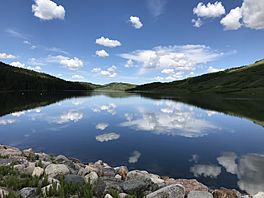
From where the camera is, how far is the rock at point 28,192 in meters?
10.5

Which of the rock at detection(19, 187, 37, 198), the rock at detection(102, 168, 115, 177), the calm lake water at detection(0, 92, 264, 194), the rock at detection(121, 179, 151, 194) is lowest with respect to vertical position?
the calm lake water at detection(0, 92, 264, 194)

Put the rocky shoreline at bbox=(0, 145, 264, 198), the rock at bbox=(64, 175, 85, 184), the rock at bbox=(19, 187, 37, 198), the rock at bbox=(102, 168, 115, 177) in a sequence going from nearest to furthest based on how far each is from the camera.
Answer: the rock at bbox=(19, 187, 37, 198) → the rocky shoreline at bbox=(0, 145, 264, 198) → the rock at bbox=(64, 175, 85, 184) → the rock at bbox=(102, 168, 115, 177)

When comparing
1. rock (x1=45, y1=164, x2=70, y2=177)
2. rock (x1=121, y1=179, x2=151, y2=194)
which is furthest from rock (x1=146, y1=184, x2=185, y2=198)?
rock (x1=45, y1=164, x2=70, y2=177)

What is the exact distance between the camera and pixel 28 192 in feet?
34.9

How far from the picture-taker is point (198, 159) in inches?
985

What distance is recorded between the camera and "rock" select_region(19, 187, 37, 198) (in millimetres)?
10465

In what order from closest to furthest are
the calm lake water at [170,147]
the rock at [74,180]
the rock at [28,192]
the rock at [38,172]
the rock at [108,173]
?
the rock at [28,192] < the rock at [74,180] < the rock at [38,172] < the rock at [108,173] < the calm lake water at [170,147]

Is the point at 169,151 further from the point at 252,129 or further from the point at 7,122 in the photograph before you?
the point at 7,122

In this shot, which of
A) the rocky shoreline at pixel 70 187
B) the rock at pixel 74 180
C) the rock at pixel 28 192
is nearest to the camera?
the rock at pixel 28 192

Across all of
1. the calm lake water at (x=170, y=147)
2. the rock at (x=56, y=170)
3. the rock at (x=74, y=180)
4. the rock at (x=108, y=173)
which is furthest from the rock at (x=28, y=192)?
Answer: the calm lake water at (x=170, y=147)

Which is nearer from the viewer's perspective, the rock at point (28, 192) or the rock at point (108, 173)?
the rock at point (28, 192)

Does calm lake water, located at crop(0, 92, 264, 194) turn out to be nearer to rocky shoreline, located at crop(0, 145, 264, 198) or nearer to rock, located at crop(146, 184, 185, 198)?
rocky shoreline, located at crop(0, 145, 264, 198)

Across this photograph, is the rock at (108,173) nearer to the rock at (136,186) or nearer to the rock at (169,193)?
the rock at (136,186)

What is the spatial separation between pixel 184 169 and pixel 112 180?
9.44m
